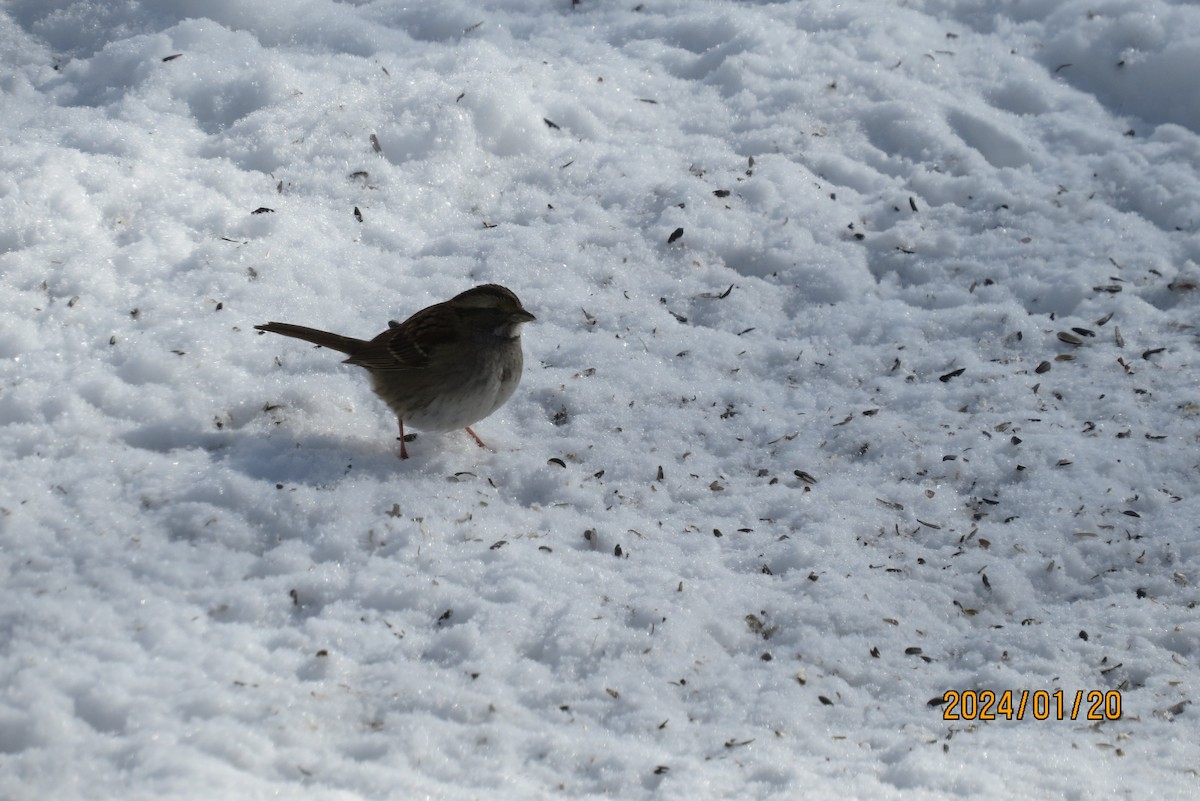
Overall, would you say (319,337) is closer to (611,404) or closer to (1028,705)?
(611,404)

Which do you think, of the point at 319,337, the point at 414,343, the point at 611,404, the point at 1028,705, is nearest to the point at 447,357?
the point at 414,343

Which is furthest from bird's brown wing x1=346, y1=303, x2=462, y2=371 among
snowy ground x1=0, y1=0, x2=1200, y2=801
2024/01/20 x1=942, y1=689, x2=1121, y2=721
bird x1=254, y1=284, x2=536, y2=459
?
2024/01/20 x1=942, y1=689, x2=1121, y2=721

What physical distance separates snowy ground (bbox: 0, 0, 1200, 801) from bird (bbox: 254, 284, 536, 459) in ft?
0.93

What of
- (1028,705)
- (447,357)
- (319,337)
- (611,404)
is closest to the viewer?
(1028,705)

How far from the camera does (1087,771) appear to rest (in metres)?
3.41

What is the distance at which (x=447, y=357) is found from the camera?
4.45 meters

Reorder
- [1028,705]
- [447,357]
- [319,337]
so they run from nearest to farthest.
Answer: [1028,705] < [447,357] < [319,337]

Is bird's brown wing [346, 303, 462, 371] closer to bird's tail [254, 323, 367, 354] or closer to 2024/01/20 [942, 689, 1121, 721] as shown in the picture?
bird's tail [254, 323, 367, 354]

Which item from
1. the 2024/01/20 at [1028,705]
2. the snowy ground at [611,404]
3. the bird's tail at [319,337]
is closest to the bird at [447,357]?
the bird's tail at [319,337]

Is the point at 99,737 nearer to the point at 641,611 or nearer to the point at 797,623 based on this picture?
the point at 641,611

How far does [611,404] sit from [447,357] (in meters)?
0.94

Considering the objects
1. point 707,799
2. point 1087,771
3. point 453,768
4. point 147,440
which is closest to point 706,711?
point 707,799

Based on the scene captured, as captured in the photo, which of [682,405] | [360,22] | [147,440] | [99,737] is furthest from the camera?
[360,22]

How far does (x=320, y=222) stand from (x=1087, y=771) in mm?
4273
